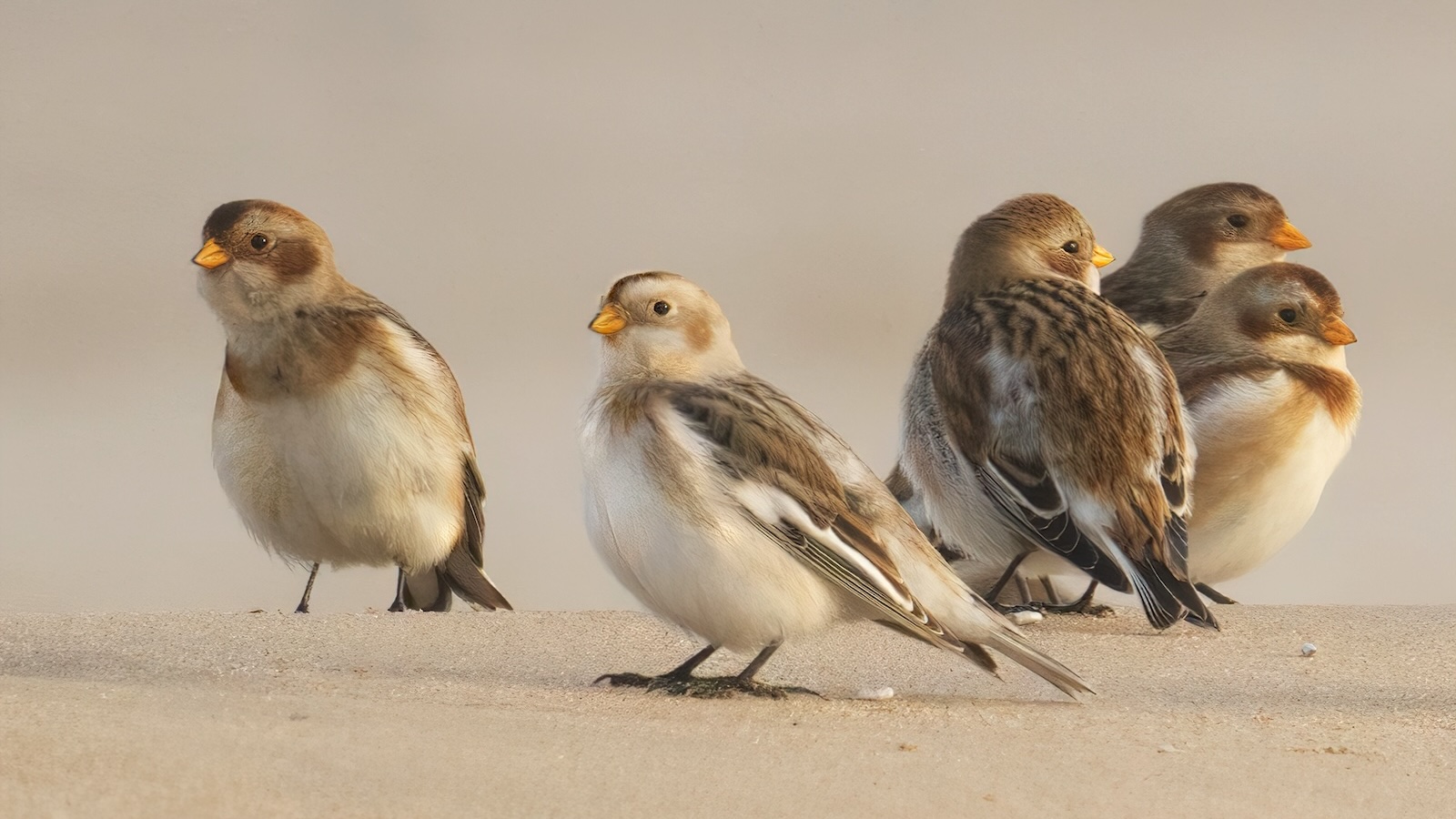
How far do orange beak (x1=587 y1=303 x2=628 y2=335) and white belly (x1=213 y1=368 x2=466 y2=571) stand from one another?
154 centimetres

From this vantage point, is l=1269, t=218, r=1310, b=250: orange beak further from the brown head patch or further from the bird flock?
the brown head patch

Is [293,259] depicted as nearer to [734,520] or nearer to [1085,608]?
[734,520]

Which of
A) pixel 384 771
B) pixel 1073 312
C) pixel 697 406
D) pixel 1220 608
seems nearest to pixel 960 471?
pixel 1073 312

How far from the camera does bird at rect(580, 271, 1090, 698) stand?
3.99 metres

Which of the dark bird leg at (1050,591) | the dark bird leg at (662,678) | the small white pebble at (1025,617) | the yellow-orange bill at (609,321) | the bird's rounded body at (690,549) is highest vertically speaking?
the yellow-orange bill at (609,321)

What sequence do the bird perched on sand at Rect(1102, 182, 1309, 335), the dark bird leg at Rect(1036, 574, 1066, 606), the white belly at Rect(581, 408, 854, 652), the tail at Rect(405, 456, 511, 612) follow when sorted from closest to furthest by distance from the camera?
the white belly at Rect(581, 408, 854, 652) < the tail at Rect(405, 456, 511, 612) < the dark bird leg at Rect(1036, 574, 1066, 606) < the bird perched on sand at Rect(1102, 182, 1309, 335)

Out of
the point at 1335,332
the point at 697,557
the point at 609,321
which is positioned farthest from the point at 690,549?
the point at 1335,332

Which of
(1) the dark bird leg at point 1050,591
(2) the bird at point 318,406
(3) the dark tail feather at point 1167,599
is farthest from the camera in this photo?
(1) the dark bird leg at point 1050,591

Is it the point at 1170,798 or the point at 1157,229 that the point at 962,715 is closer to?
the point at 1170,798

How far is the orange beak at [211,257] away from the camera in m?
5.60

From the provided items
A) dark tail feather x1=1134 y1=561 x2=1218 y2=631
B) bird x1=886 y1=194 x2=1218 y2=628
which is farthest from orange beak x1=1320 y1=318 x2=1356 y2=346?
dark tail feather x1=1134 y1=561 x2=1218 y2=631

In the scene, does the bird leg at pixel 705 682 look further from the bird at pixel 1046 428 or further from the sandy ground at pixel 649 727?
the bird at pixel 1046 428

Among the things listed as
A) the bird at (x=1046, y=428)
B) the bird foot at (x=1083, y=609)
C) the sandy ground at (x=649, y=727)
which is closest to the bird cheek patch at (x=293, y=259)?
the sandy ground at (x=649, y=727)

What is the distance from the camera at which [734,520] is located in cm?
399
